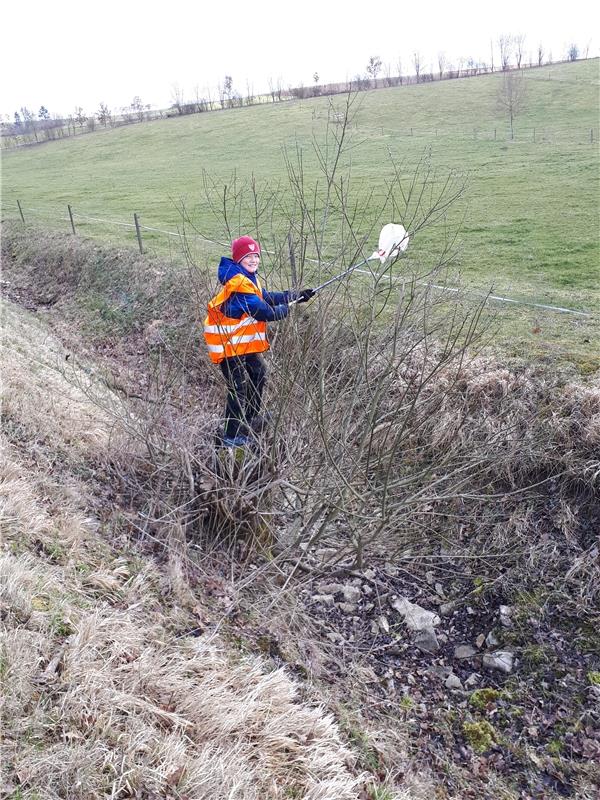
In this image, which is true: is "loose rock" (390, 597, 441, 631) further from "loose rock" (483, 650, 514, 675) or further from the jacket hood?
the jacket hood

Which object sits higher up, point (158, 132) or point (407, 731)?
point (158, 132)

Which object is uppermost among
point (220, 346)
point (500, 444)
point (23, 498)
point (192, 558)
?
point (220, 346)

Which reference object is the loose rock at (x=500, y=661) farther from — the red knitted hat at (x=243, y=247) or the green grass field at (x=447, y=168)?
the red knitted hat at (x=243, y=247)

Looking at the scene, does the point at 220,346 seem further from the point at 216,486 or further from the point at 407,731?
the point at 407,731

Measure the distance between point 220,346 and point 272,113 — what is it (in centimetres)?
3976

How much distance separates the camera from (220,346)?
13.9ft

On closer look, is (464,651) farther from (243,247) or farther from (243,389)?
(243,247)

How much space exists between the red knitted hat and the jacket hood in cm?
6

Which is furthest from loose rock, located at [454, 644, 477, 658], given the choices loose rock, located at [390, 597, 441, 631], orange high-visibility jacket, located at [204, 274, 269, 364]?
orange high-visibility jacket, located at [204, 274, 269, 364]

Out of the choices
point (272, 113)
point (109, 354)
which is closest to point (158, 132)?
point (272, 113)

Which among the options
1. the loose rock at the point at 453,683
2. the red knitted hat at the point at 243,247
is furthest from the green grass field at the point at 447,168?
the loose rock at the point at 453,683

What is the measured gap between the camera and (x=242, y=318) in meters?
4.13

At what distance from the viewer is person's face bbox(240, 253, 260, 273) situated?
411 cm

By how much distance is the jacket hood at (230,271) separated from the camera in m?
4.09
